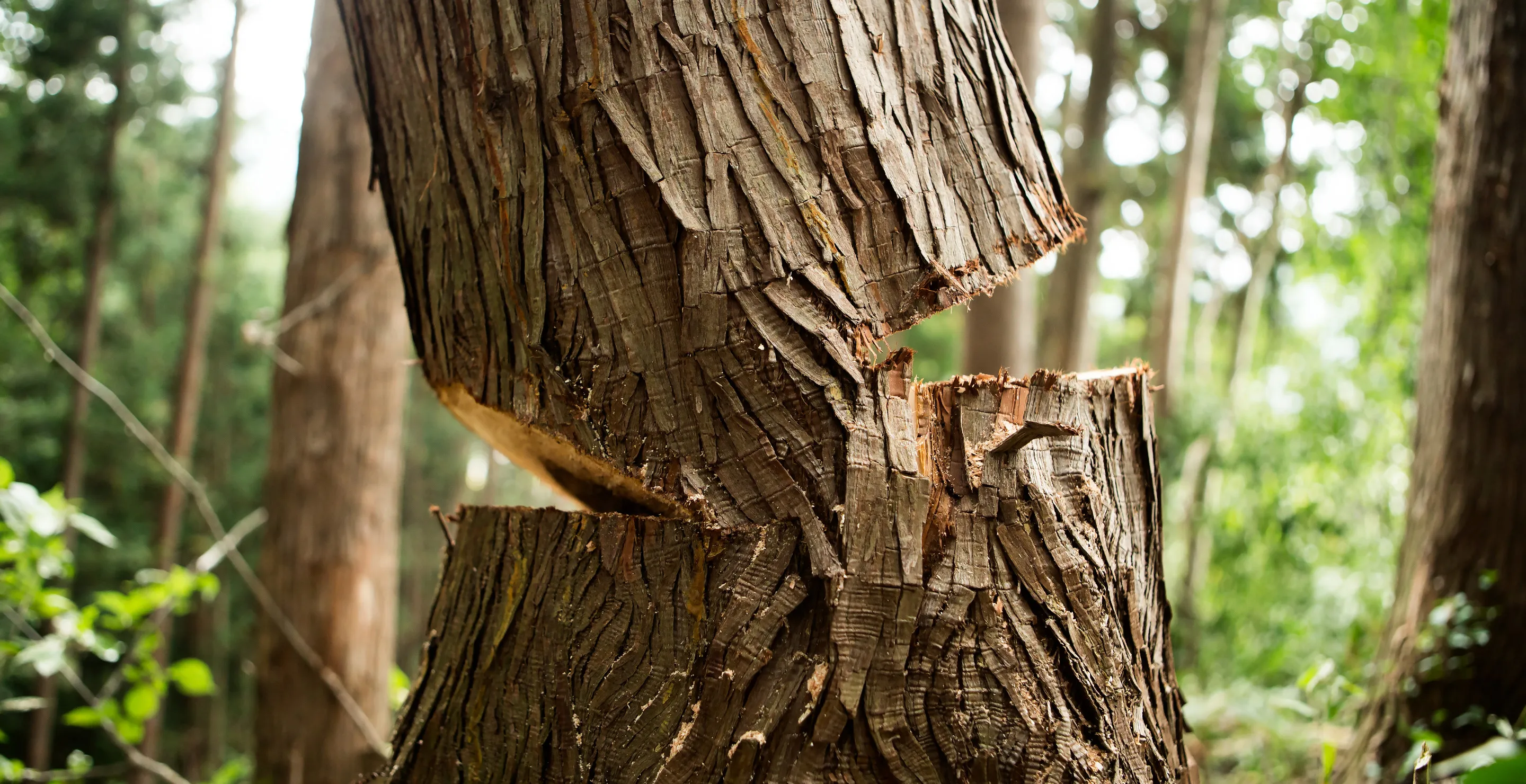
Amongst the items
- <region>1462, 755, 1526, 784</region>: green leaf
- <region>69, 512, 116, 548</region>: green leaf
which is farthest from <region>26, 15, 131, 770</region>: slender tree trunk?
<region>1462, 755, 1526, 784</region>: green leaf

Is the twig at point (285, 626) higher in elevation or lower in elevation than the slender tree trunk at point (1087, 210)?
lower

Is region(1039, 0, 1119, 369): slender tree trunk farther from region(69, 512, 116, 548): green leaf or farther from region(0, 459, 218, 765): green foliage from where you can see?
region(69, 512, 116, 548): green leaf

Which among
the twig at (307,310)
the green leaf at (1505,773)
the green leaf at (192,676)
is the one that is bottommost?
the green leaf at (192,676)

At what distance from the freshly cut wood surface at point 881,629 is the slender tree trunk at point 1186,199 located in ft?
22.4

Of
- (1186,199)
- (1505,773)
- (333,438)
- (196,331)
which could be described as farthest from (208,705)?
(1505,773)

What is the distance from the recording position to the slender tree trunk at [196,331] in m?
9.68

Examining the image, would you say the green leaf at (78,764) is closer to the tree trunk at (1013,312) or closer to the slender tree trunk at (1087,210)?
the tree trunk at (1013,312)

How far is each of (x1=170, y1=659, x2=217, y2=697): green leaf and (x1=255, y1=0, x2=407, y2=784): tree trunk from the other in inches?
22.5

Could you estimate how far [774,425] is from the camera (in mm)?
971

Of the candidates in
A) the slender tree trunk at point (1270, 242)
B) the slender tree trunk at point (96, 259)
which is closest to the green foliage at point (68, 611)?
the slender tree trunk at point (1270, 242)

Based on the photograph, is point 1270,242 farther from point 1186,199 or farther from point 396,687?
point 396,687

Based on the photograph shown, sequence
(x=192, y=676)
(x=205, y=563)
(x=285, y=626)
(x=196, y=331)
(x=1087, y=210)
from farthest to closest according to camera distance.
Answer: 1. (x=196, y=331)
2. (x=1087, y=210)
3. (x=285, y=626)
4. (x=205, y=563)
5. (x=192, y=676)

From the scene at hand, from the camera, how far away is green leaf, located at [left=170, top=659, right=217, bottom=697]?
2.35 m

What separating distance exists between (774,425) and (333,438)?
2.68m
